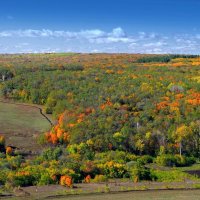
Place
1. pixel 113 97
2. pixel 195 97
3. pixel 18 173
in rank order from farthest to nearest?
pixel 113 97 < pixel 195 97 < pixel 18 173

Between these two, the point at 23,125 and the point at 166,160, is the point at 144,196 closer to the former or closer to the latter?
the point at 166,160

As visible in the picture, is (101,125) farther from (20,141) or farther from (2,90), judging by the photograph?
(2,90)

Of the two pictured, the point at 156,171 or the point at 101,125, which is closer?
the point at 156,171

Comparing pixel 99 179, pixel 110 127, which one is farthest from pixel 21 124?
pixel 99 179

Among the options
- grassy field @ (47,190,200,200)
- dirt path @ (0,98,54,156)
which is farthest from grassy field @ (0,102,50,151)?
grassy field @ (47,190,200,200)

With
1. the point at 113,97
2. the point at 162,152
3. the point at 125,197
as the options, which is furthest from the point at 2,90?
the point at 125,197

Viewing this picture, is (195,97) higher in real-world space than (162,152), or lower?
higher

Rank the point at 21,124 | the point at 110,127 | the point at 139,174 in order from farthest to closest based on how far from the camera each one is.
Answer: the point at 21,124, the point at 110,127, the point at 139,174
